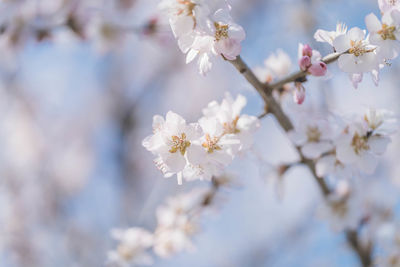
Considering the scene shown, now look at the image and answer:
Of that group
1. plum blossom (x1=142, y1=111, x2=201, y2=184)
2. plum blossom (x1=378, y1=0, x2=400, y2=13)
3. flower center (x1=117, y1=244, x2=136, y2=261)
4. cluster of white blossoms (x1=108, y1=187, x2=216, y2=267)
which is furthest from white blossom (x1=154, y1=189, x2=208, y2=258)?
plum blossom (x1=378, y1=0, x2=400, y2=13)

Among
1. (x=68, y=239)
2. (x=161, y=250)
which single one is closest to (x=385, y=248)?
(x=161, y=250)

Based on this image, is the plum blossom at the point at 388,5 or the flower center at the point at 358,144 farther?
the flower center at the point at 358,144

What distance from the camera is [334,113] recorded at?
43.6 inches

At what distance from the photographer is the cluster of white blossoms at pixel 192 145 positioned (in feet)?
2.86

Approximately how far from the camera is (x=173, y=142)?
90 centimetres

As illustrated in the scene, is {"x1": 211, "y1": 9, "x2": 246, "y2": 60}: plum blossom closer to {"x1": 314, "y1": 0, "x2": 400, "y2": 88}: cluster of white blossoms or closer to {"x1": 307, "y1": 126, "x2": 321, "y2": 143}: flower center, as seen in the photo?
{"x1": 314, "y1": 0, "x2": 400, "y2": 88}: cluster of white blossoms

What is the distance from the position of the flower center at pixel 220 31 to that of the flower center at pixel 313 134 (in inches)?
18.1

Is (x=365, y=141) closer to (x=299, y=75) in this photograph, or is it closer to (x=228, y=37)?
(x=299, y=75)

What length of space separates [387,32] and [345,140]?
0.34m

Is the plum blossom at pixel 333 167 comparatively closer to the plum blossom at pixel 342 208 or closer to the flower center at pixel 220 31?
the plum blossom at pixel 342 208

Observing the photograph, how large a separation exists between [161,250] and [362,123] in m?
1.00

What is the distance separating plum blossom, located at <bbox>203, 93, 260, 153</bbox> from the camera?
973 mm

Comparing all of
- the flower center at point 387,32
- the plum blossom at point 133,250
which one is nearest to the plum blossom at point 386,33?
the flower center at point 387,32

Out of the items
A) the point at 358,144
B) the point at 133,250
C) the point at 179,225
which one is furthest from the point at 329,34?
the point at 133,250
